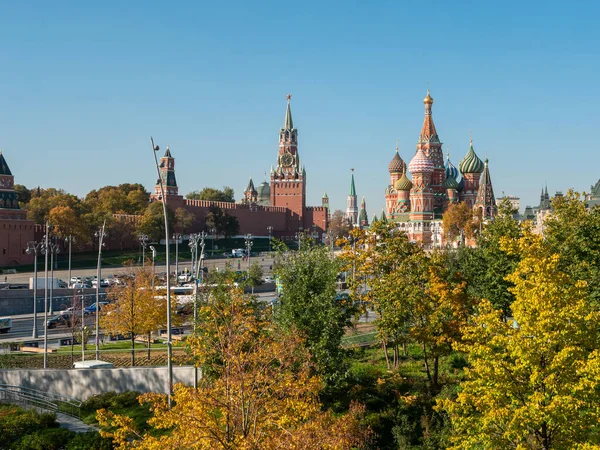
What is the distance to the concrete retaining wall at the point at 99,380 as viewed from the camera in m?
27.3

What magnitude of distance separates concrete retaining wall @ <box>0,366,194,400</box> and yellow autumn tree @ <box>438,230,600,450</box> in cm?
1319

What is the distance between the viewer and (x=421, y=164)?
385 feet

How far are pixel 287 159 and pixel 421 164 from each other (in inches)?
1843

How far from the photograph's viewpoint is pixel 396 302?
88.1ft

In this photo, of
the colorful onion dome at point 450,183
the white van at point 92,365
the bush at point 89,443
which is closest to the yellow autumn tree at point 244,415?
the bush at point 89,443

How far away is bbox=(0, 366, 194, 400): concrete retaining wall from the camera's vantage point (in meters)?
27.3

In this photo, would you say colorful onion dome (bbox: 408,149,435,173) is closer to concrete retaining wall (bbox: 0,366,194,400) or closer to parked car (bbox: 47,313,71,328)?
parked car (bbox: 47,313,71,328)

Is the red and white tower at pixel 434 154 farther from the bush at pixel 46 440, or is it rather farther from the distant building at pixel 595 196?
the bush at pixel 46 440

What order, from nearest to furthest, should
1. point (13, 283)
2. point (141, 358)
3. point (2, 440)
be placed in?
1. point (2, 440)
2. point (141, 358)
3. point (13, 283)

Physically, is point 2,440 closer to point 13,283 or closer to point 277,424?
point 277,424

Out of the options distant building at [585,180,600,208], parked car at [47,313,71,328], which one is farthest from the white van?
distant building at [585,180,600,208]

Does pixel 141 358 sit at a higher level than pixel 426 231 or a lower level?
lower

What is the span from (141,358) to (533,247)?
69.1 feet

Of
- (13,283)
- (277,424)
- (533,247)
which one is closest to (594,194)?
(13,283)
